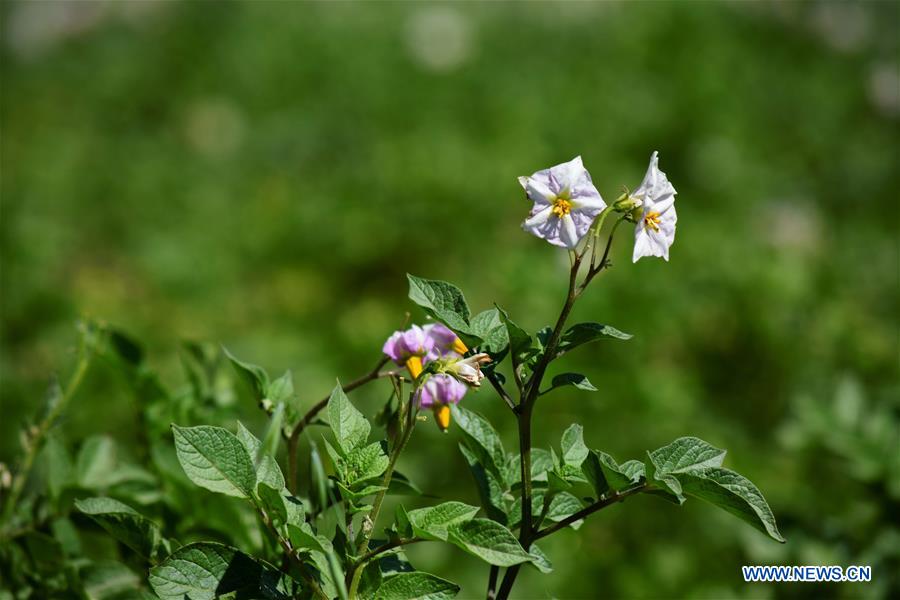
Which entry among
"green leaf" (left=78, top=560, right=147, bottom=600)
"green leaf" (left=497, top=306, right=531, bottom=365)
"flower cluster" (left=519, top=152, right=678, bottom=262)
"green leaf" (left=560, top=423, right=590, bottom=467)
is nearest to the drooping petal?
"flower cluster" (left=519, top=152, right=678, bottom=262)

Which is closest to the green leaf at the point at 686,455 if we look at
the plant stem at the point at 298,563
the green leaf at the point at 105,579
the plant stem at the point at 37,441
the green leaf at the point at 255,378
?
the plant stem at the point at 298,563

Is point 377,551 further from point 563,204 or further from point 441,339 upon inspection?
point 563,204

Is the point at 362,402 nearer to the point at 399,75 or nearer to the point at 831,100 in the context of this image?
the point at 399,75

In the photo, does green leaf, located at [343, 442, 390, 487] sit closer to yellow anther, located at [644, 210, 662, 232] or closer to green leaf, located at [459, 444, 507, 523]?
green leaf, located at [459, 444, 507, 523]

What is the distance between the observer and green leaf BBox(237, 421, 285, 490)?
0.96 meters

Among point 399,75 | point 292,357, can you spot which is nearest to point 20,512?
point 292,357

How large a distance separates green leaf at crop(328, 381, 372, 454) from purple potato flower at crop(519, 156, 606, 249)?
0.97 feet

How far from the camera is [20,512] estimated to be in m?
1.36

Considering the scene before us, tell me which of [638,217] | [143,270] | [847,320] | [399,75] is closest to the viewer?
[638,217]

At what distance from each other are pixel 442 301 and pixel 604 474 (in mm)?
274

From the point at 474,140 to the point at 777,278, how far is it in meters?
2.04

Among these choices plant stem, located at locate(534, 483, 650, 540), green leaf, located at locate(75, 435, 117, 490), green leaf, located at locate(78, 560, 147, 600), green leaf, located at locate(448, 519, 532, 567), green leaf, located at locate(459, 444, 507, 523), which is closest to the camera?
green leaf, located at locate(448, 519, 532, 567)

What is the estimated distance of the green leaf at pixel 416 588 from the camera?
93cm

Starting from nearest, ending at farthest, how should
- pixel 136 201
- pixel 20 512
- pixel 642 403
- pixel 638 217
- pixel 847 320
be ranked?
pixel 638 217 < pixel 20 512 < pixel 642 403 < pixel 847 320 < pixel 136 201
